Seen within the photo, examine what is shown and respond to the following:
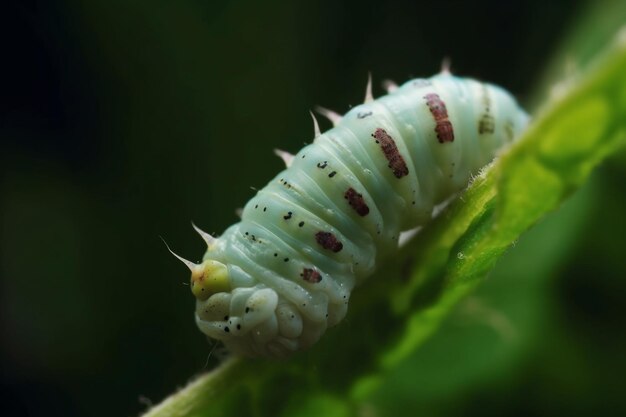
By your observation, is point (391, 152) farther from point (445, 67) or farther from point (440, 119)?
point (445, 67)

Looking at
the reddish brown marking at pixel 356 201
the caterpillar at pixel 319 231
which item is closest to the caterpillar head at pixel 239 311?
the caterpillar at pixel 319 231

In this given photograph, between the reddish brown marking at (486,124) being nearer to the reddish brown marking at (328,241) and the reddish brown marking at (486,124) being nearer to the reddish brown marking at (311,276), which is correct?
the reddish brown marking at (328,241)

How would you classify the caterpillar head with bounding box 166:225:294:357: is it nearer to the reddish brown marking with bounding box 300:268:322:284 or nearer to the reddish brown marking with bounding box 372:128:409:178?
the reddish brown marking with bounding box 300:268:322:284

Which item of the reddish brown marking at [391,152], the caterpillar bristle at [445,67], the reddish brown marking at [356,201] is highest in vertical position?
the caterpillar bristle at [445,67]

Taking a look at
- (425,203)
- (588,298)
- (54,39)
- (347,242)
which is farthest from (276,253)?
(54,39)

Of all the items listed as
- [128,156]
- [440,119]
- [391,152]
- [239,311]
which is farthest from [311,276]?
[128,156]

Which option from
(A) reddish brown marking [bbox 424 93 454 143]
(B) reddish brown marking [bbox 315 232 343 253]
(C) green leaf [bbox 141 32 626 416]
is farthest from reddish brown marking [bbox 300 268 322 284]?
(A) reddish brown marking [bbox 424 93 454 143]

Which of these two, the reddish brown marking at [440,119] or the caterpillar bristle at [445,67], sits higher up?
the caterpillar bristle at [445,67]

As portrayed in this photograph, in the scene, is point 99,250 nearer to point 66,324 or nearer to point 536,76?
point 66,324
